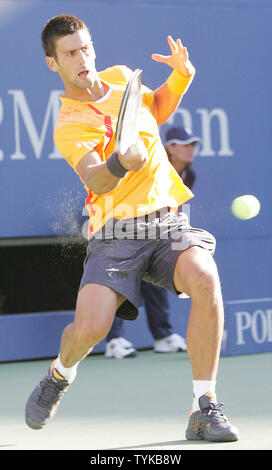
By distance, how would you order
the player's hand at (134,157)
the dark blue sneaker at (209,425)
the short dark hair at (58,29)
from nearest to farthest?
the player's hand at (134,157) → the dark blue sneaker at (209,425) → the short dark hair at (58,29)

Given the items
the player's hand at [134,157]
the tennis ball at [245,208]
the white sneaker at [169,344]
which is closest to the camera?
the player's hand at [134,157]

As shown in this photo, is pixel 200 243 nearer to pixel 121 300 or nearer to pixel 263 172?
pixel 121 300

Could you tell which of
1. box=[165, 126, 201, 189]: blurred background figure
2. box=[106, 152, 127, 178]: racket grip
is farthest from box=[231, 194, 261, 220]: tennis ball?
box=[106, 152, 127, 178]: racket grip

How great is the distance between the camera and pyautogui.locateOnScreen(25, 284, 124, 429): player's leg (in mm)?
3549

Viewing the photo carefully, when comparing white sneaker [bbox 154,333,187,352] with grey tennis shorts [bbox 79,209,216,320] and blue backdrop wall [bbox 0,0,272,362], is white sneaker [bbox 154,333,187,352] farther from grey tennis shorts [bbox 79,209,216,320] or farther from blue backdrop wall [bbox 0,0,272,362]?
grey tennis shorts [bbox 79,209,216,320]

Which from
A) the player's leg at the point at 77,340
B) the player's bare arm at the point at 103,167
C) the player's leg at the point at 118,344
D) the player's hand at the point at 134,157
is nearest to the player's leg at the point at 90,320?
the player's leg at the point at 77,340

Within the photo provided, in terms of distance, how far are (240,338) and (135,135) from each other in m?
3.10

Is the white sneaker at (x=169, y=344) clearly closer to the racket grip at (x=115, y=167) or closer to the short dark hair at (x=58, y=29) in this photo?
the short dark hair at (x=58, y=29)

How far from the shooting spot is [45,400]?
371 cm

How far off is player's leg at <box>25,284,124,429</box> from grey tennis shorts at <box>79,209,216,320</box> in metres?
0.06

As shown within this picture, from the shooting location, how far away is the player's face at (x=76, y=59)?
3.68 m

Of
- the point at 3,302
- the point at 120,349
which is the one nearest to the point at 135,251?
the point at 120,349
